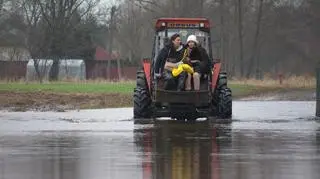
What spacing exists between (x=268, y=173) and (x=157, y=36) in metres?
12.6

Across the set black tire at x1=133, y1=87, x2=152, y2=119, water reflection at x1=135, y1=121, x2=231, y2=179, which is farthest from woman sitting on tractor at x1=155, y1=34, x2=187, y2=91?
black tire at x1=133, y1=87, x2=152, y2=119

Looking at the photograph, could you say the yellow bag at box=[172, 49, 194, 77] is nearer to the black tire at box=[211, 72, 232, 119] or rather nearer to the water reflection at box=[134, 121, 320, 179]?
the black tire at box=[211, 72, 232, 119]

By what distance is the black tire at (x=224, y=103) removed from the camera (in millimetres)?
21688

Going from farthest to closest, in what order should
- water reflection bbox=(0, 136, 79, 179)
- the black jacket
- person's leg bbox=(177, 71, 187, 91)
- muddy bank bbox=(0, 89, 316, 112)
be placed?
muddy bank bbox=(0, 89, 316, 112)
the black jacket
person's leg bbox=(177, 71, 187, 91)
water reflection bbox=(0, 136, 79, 179)

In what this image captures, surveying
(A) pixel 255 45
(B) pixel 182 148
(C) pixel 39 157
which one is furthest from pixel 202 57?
(A) pixel 255 45

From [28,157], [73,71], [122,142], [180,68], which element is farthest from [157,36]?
[73,71]

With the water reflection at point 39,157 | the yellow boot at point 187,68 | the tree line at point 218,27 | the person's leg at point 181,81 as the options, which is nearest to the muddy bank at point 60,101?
the person's leg at point 181,81

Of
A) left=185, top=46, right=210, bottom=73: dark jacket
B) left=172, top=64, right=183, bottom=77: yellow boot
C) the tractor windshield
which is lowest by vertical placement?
left=172, top=64, right=183, bottom=77: yellow boot

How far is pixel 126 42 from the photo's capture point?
93.7 metres

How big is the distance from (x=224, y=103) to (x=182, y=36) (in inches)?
90.4

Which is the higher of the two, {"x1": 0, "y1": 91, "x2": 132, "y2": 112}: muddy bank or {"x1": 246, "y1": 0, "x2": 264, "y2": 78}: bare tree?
{"x1": 246, "y1": 0, "x2": 264, "y2": 78}: bare tree

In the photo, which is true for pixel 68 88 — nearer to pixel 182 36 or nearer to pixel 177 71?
pixel 182 36

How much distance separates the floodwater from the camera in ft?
33.4

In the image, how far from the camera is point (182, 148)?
13250 millimetres
